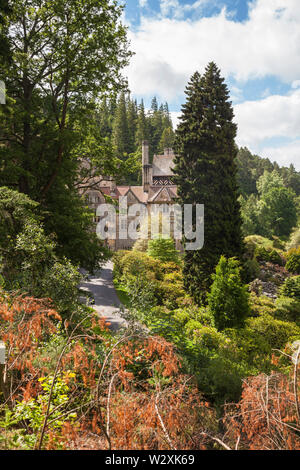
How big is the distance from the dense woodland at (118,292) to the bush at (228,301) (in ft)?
0.19

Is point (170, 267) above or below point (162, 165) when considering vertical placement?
below

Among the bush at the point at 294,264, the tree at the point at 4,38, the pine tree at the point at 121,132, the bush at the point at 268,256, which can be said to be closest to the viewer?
the tree at the point at 4,38

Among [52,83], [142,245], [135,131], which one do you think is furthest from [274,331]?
[135,131]

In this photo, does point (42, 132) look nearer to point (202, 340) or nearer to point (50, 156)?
point (50, 156)

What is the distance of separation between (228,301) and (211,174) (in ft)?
24.8

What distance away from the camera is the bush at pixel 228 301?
37.0 ft

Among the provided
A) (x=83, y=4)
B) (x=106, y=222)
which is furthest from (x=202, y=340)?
(x=106, y=222)

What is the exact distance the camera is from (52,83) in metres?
12.9

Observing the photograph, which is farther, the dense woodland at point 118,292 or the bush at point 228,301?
the bush at point 228,301

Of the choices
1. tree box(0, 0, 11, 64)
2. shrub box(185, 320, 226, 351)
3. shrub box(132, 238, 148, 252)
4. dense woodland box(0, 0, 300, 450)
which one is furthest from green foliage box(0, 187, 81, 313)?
shrub box(132, 238, 148, 252)

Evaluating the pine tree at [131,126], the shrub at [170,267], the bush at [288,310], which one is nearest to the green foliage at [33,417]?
the bush at [288,310]

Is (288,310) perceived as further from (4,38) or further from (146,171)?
(146,171)

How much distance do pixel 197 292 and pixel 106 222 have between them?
84.5 ft

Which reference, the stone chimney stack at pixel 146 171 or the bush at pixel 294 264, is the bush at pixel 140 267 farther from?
the stone chimney stack at pixel 146 171
